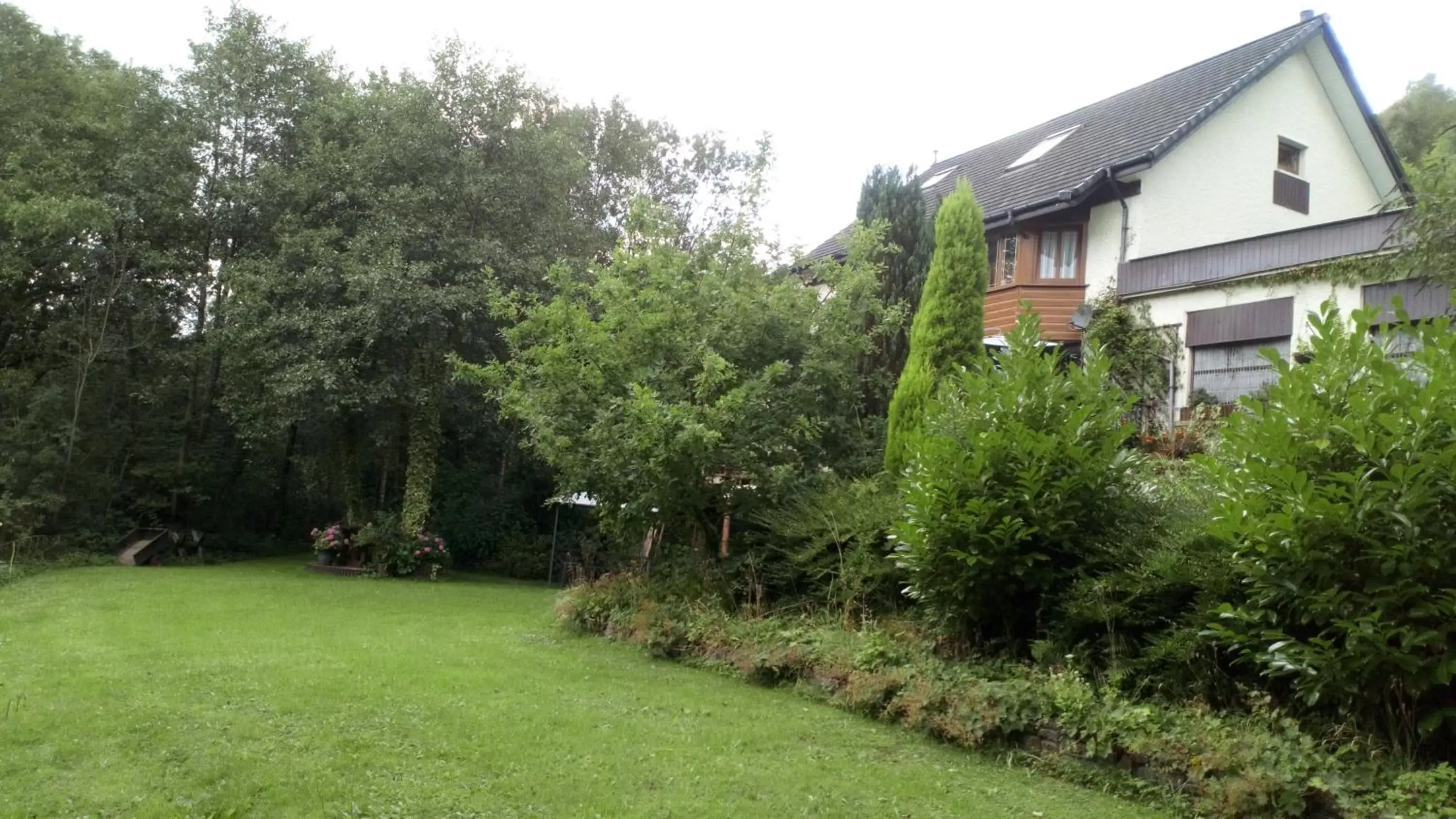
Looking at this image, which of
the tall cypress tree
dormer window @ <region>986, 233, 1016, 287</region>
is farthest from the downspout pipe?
the tall cypress tree

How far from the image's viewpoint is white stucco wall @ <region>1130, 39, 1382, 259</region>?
17.1 m

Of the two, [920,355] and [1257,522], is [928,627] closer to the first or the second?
[1257,522]

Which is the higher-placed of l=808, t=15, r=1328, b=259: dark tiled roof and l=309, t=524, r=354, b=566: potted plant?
l=808, t=15, r=1328, b=259: dark tiled roof

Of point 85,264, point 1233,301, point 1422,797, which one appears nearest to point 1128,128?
point 1233,301

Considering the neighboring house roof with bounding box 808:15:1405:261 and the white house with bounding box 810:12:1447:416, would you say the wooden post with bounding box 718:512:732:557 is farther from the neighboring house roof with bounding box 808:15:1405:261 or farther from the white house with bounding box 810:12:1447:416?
the neighboring house roof with bounding box 808:15:1405:261

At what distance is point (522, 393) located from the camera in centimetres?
1179

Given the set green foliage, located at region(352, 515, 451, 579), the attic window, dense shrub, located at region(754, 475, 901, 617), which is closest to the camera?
dense shrub, located at region(754, 475, 901, 617)

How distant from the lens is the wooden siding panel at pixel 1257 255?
506 inches

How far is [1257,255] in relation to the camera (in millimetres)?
14297

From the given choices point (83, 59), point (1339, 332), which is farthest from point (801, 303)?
point (83, 59)

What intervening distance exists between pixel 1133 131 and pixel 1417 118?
1286 cm

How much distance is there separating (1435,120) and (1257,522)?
2630cm

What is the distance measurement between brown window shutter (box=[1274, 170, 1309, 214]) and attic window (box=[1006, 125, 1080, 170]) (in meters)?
4.22

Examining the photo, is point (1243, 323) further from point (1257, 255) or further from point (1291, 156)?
point (1291, 156)
